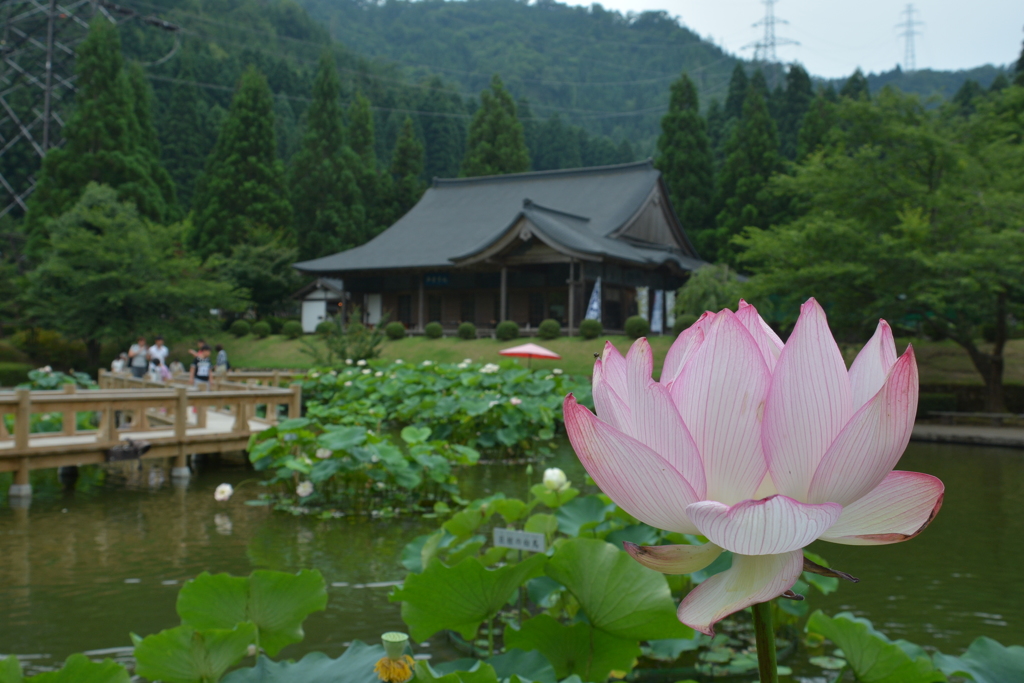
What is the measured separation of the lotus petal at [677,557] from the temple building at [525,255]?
20.2 metres

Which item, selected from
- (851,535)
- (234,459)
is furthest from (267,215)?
(851,535)

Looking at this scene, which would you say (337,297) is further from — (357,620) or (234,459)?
(357,620)

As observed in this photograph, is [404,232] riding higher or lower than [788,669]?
higher

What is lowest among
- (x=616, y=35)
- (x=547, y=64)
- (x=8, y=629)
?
(x=8, y=629)

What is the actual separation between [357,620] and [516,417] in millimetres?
6257

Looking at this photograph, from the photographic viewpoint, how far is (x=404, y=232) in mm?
28766

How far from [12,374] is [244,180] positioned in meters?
12.7

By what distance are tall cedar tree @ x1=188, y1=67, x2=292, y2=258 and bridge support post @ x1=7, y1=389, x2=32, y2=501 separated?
80.0 feet

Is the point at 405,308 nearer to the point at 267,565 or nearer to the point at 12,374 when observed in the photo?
the point at 12,374

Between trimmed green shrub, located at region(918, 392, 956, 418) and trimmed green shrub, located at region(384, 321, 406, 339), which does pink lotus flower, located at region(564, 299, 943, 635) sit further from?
trimmed green shrub, located at region(384, 321, 406, 339)

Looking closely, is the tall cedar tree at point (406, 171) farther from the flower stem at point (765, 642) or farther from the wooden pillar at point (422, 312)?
the flower stem at point (765, 642)

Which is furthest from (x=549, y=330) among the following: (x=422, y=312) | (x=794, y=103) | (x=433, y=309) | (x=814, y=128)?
(x=794, y=103)

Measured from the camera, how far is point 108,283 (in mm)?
21031

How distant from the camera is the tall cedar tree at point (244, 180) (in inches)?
1201
